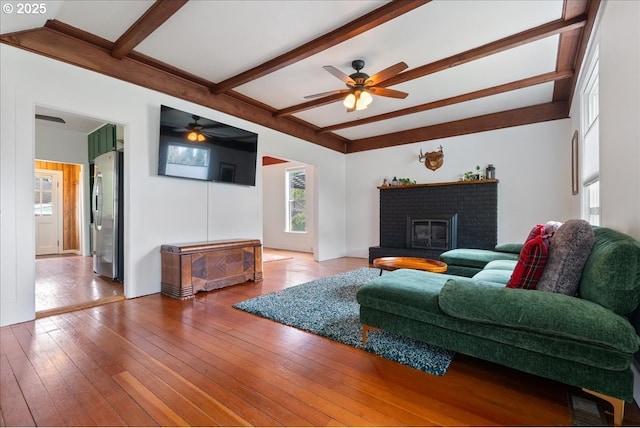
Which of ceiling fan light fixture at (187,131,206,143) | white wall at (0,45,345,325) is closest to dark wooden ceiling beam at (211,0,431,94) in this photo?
ceiling fan light fixture at (187,131,206,143)

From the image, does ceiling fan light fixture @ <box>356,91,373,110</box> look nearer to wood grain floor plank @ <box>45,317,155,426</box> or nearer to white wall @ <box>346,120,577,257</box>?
white wall @ <box>346,120,577,257</box>

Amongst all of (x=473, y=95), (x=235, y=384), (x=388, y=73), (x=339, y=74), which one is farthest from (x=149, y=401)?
(x=473, y=95)

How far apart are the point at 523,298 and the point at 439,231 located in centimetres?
407

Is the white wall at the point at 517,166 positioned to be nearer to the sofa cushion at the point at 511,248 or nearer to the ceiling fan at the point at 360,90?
the sofa cushion at the point at 511,248

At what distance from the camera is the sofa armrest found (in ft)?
4.09

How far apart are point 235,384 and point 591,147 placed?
3.85 meters

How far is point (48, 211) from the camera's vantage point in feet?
21.6

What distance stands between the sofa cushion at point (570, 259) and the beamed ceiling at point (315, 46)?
197cm

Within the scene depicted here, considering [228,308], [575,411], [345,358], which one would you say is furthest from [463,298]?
[228,308]

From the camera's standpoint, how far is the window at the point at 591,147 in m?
2.76

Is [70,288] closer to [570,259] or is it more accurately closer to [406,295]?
[406,295]

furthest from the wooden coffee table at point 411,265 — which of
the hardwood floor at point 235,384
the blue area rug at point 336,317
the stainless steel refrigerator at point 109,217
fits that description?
the stainless steel refrigerator at point 109,217

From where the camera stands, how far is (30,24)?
246 centimetres

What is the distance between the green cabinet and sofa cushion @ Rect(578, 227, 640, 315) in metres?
5.51
